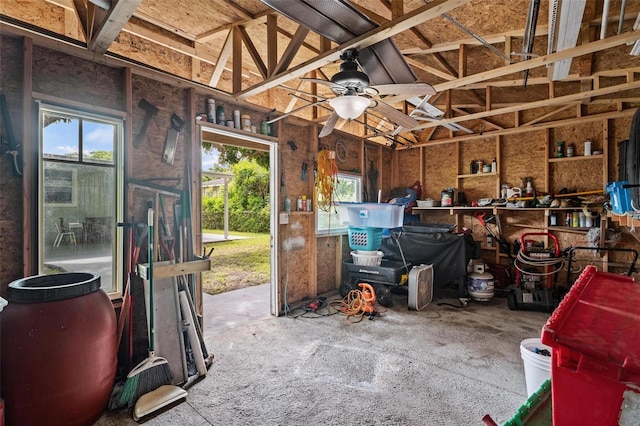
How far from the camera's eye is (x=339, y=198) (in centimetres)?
549

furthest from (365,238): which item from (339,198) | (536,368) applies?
(536,368)

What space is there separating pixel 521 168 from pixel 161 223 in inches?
222

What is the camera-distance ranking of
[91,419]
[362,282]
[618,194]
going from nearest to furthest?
[91,419]
[618,194]
[362,282]

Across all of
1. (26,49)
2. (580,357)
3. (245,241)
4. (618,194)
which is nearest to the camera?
(580,357)

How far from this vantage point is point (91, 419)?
2043mm

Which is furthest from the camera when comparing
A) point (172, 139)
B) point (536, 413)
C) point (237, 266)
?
point (237, 266)

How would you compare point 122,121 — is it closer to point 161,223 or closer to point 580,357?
point 161,223

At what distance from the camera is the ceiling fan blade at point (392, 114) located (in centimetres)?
271

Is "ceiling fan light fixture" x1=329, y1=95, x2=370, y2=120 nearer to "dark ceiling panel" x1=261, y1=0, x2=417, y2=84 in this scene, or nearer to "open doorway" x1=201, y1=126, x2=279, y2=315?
"dark ceiling panel" x1=261, y1=0, x2=417, y2=84

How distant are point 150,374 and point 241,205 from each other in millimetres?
11580

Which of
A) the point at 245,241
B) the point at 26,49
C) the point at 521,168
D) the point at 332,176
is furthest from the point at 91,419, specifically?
the point at 245,241

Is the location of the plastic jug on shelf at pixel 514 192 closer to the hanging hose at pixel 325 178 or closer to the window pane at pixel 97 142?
the hanging hose at pixel 325 178

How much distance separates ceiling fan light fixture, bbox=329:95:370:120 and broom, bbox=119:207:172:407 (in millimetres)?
1741

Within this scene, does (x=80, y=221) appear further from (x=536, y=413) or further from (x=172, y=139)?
(x=536, y=413)
